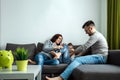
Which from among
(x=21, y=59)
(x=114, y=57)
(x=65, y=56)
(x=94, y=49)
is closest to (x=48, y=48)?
(x=65, y=56)

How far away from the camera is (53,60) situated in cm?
406

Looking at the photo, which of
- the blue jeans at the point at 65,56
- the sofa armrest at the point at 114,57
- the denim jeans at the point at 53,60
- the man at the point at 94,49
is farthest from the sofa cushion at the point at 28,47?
the sofa armrest at the point at 114,57

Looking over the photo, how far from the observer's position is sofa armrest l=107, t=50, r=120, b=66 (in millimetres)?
3795

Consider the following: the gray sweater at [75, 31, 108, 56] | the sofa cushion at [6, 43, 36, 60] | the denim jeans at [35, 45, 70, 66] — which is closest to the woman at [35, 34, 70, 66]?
the denim jeans at [35, 45, 70, 66]

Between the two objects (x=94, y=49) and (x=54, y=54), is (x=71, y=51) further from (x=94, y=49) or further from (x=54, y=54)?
(x=94, y=49)

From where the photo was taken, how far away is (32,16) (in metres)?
4.99

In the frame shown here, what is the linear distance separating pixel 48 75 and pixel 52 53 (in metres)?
0.47

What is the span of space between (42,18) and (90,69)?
6.83ft

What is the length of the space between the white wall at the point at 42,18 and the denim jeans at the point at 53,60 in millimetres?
664

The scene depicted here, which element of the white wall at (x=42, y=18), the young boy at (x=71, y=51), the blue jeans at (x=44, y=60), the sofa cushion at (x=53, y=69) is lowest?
the sofa cushion at (x=53, y=69)

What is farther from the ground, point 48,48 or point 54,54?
point 48,48

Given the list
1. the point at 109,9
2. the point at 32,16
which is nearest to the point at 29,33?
the point at 32,16

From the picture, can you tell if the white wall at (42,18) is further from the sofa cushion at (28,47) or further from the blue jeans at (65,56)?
the blue jeans at (65,56)

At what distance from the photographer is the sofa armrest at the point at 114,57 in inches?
149
